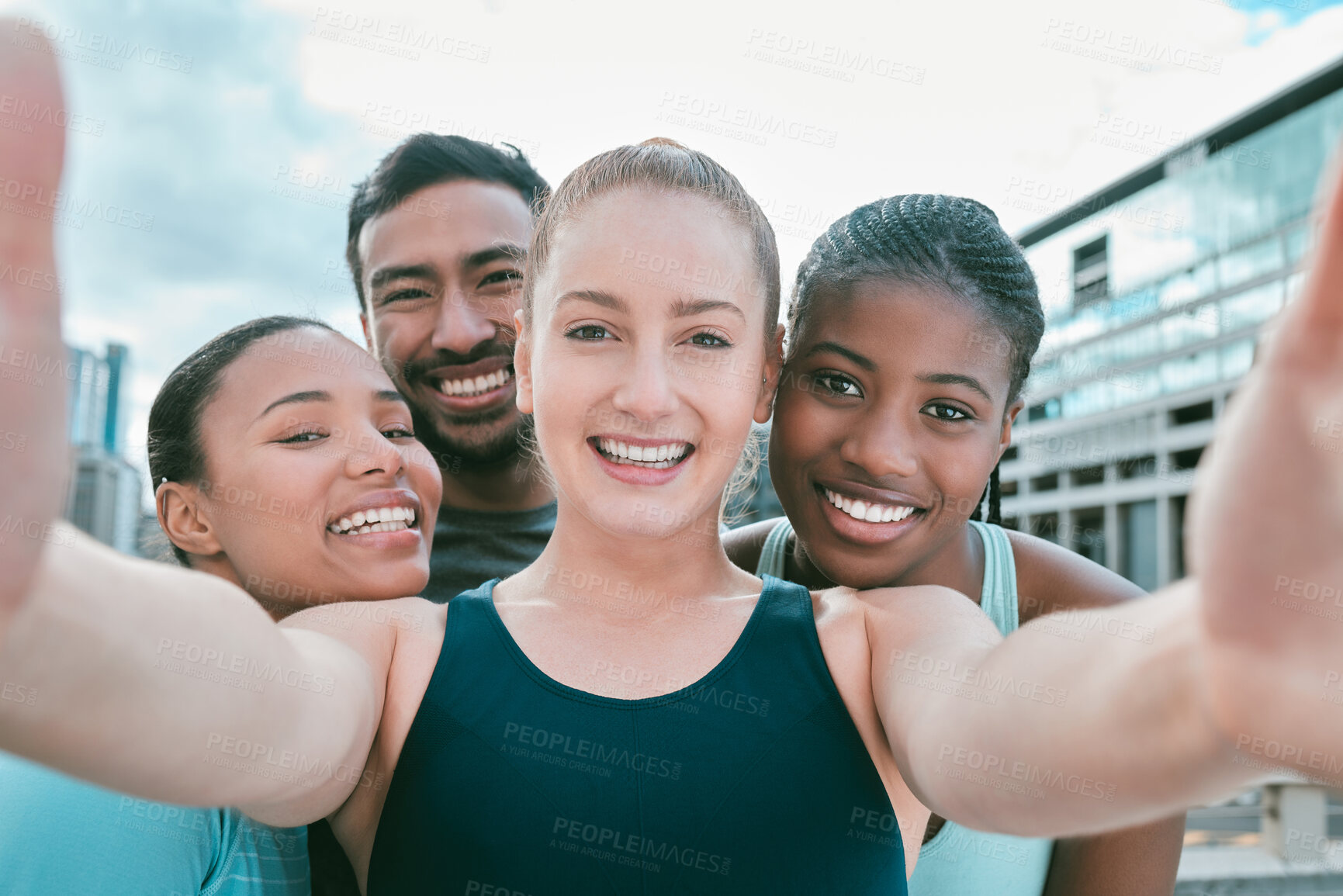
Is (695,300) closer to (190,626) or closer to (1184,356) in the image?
(190,626)

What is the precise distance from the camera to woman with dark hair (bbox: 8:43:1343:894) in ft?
3.18

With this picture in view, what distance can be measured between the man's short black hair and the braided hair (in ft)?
4.38

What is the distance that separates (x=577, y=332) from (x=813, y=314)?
2.54 ft

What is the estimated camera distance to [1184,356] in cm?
4928

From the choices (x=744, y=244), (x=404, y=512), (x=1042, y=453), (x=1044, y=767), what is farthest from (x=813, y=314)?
(x=1042, y=453)

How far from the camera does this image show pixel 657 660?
6.56 feet

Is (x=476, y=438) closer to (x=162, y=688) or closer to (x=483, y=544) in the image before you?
(x=483, y=544)

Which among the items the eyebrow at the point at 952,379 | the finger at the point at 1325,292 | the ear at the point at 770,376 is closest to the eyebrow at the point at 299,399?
the ear at the point at 770,376

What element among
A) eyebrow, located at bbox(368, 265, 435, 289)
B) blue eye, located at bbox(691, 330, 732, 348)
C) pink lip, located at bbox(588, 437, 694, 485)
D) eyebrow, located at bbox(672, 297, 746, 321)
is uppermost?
eyebrow, located at bbox(368, 265, 435, 289)

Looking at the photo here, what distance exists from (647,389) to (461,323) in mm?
Result: 1692

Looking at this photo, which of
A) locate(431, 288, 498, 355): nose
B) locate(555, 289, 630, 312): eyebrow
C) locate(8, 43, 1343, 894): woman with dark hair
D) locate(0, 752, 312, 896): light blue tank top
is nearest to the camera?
locate(8, 43, 1343, 894): woman with dark hair

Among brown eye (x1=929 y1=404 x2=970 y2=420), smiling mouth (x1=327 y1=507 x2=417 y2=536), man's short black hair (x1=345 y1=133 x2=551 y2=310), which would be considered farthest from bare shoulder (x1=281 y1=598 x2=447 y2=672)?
man's short black hair (x1=345 y1=133 x2=551 y2=310)

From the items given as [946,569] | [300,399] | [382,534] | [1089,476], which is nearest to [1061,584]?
[946,569]

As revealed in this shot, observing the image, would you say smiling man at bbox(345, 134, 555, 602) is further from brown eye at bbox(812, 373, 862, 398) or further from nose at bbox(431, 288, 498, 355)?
brown eye at bbox(812, 373, 862, 398)
